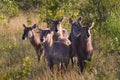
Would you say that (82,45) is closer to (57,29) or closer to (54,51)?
(54,51)

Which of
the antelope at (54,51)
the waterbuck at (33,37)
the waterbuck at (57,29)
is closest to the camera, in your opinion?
the antelope at (54,51)

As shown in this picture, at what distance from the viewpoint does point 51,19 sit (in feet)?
43.0

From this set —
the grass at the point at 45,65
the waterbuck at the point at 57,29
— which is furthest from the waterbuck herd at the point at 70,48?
the waterbuck at the point at 57,29

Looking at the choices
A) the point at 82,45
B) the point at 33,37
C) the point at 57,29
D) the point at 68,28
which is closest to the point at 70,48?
the point at 82,45

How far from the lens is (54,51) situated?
1028 cm

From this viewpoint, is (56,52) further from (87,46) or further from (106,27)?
(106,27)

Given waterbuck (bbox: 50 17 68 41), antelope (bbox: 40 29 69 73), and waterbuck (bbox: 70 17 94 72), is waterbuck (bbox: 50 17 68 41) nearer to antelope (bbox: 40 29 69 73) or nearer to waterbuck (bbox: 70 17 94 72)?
antelope (bbox: 40 29 69 73)

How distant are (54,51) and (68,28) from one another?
4.12 metres

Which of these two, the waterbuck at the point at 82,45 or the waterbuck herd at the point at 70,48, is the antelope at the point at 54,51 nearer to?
the waterbuck herd at the point at 70,48

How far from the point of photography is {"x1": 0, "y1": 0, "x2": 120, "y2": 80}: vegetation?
27.6 ft

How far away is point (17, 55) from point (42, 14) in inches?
82.9

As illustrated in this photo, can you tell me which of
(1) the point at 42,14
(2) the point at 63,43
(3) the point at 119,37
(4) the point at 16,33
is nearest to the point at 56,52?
(2) the point at 63,43

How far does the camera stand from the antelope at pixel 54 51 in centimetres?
1017

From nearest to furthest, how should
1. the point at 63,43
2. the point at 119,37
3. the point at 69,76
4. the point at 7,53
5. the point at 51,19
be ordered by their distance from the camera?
the point at 119,37 → the point at 69,76 → the point at 63,43 → the point at 7,53 → the point at 51,19
